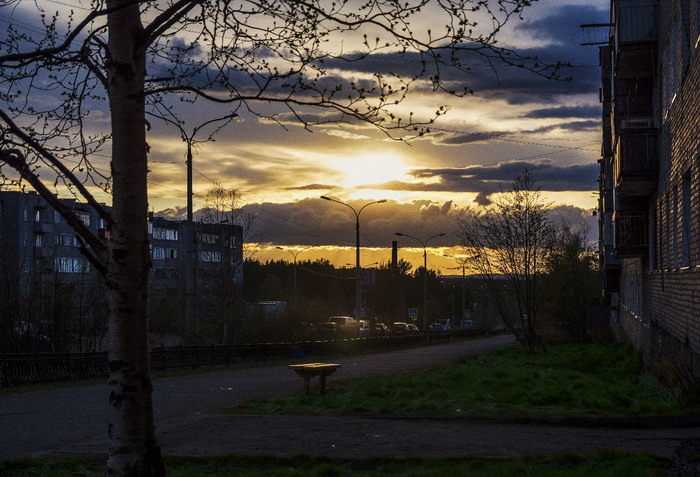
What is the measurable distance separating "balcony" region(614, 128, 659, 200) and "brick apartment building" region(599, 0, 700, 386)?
26mm

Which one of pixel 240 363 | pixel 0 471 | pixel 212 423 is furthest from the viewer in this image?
pixel 240 363

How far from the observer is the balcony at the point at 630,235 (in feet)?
93.1

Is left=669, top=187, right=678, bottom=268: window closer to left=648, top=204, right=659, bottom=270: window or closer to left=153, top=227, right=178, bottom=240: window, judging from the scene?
left=648, top=204, right=659, bottom=270: window

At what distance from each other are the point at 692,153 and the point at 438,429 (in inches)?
270

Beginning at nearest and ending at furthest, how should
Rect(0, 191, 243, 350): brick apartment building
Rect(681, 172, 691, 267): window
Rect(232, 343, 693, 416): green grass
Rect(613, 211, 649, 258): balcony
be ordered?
Rect(232, 343, 693, 416): green grass
Rect(681, 172, 691, 267): window
Rect(613, 211, 649, 258): balcony
Rect(0, 191, 243, 350): brick apartment building

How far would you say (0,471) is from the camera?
33.5 ft

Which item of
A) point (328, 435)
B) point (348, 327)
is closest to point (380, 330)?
point (348, 327)

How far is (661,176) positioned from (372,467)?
1559cm

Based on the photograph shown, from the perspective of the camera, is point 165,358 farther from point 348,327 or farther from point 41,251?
point 41,251

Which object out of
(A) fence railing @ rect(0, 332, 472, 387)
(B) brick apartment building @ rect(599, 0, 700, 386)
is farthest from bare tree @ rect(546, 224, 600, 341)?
(B) brick apartment building @ rect(599, 0, 700, 386)

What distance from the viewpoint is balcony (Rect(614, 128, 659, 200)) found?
2402cm

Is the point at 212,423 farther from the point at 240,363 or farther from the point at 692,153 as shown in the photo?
the point at 240,363

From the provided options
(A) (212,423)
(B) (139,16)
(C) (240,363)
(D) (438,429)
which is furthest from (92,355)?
(B) (139,16)

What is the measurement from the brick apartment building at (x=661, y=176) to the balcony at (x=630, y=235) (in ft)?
0.10
